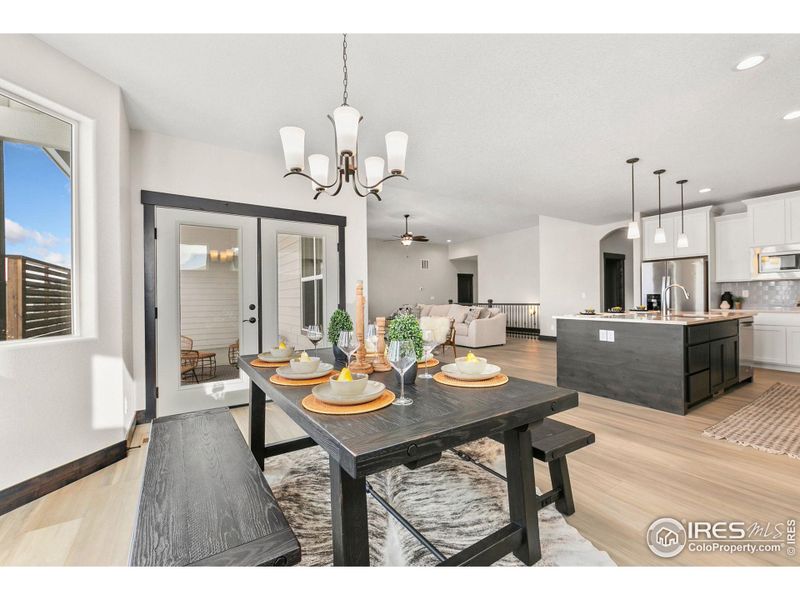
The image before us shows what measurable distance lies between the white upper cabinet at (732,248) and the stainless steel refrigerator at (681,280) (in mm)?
270

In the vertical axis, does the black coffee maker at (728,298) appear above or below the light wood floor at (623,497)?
above

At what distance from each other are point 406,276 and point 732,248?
24.7 ft

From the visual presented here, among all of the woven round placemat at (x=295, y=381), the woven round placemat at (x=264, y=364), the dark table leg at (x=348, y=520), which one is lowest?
the dark table leg at (x=348, y=520)

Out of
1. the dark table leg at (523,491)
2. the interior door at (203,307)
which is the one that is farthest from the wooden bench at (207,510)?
the interior door at (203,307)

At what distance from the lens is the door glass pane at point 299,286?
3922mm

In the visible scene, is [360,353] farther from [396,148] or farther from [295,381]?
[396,148]

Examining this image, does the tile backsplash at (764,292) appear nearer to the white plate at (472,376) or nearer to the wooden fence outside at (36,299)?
the white plate at (472,376)

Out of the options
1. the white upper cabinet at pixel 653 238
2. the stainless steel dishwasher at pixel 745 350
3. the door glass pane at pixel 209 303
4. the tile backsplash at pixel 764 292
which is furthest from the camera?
the white upper cabinet at pixel 653 238

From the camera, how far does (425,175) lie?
465cm

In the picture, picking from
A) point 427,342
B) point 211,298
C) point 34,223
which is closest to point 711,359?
point 427,342

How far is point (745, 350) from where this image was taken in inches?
177
